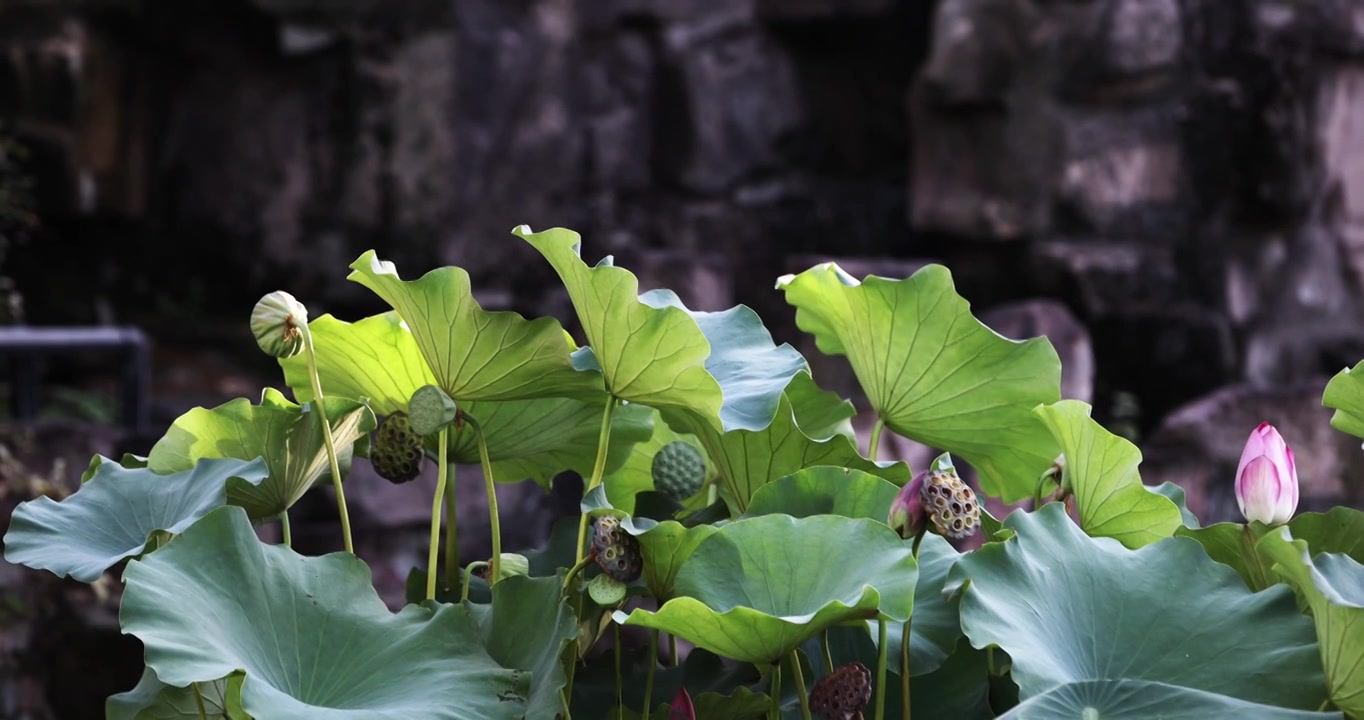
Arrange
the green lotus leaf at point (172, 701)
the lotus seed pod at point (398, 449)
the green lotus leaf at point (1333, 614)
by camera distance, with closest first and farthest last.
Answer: the green lotus leaf at point (1333, 614)
the green lotus leaf at point (172, 701)
the lotus seed pod at point (398, 449)

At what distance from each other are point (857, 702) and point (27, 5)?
548 cm

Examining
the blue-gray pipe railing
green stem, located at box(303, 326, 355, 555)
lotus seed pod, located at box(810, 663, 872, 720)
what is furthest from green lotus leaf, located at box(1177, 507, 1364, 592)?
the blue-gray pipe railing

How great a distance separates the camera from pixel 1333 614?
0.63 m

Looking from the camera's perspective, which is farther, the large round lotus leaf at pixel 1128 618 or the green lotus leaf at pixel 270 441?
the green lotus leaf at pixel 270 441

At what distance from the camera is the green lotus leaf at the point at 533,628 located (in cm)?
70

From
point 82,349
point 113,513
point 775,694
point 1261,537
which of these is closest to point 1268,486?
point 1261,537

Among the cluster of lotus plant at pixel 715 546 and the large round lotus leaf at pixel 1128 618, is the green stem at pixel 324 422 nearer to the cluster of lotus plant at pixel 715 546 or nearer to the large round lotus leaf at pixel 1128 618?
the cluster of lotus plant at pixel 715 546

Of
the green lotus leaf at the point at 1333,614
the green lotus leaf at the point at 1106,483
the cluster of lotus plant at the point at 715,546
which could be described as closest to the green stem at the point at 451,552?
the cluster of lotus plant at the point at 715,546

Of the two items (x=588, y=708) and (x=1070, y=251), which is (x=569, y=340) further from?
(x=1070, y=251)

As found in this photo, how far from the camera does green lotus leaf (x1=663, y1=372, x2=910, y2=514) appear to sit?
832mm

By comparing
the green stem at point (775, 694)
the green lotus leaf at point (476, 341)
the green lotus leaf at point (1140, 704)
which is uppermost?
the green lotus leaf at point (476, 341)

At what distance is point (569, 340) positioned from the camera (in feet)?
2.56

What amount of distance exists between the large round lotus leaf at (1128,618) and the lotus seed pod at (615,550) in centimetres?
16

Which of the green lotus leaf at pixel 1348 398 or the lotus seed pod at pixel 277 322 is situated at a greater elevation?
the lotus seed pod at pixel 277 322
